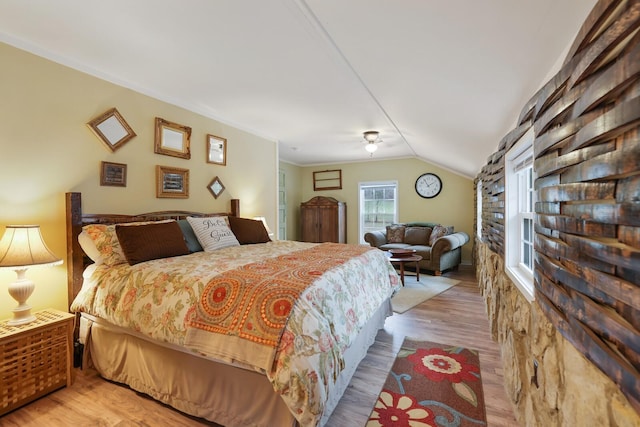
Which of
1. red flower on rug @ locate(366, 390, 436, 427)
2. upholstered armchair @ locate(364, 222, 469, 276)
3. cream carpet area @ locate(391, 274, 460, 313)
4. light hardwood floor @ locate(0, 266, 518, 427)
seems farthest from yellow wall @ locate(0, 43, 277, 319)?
upholstered armchair @ locate(364, 222, 469, 276)

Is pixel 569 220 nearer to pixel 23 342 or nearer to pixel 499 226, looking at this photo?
pixel 499 226

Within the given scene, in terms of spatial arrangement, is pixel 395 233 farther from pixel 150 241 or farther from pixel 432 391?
pixel 150 241

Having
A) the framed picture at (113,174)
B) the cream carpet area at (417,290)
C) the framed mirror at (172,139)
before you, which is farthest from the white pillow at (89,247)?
the cream carpet area at (417,290)

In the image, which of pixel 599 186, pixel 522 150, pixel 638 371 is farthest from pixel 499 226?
pixel 638 371

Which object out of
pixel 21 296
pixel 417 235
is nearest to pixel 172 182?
pixel 21 296

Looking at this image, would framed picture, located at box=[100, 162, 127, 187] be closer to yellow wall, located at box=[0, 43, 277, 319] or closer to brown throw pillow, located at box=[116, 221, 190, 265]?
yellow wall, located at box=[0, 43, 277, 319]

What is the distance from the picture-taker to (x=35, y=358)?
1.90m

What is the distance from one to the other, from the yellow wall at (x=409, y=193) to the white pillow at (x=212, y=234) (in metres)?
4.28

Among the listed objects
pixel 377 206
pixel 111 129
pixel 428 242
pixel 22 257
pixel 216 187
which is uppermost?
pixel 111 129

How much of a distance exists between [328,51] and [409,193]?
487 cm

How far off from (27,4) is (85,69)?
2.57 feet

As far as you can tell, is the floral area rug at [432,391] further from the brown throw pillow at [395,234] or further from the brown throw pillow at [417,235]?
the brown throw pillow at [395,234]

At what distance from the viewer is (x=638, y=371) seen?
0.60 metres

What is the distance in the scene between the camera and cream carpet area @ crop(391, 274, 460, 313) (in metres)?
3.66
